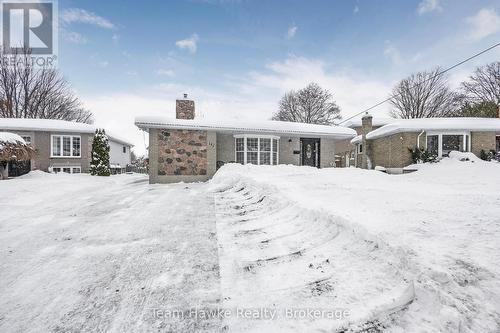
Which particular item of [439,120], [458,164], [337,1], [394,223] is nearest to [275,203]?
[394,223]

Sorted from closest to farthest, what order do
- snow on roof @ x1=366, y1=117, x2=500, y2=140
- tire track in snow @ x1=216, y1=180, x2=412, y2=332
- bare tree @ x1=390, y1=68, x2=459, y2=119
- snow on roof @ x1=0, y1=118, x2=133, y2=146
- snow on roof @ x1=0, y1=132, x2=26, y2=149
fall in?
tire track in snow @ x1=216, y1=180, x2=412, y2=332 → snow on roof @ x1=0, y1=132, x2=26, y2=149 → snow on roof @ x1=366, y1=117, x2=500, y2=140 → snow on roof @ x1=0, y1=118, x2=133, y2=146 → bare tree @ x1=390, y1=68, x2=459, y2=119

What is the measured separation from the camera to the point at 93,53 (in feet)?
54.5

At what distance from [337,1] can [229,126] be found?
10700 millimetres

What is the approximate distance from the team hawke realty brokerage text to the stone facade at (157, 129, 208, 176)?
10.4 metres

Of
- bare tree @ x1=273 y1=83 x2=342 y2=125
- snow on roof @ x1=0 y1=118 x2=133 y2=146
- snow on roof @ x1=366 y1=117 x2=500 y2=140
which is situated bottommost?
snow on roof @ x1=366 y1=117 x2=500 y2=140

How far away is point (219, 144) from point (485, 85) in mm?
32248

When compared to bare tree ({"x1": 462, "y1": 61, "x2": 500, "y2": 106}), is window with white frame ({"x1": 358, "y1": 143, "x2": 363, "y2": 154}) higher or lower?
lower

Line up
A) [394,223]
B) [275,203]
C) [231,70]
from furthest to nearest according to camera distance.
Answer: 1. [231,70]
2. [275,203]
3. [394,223]

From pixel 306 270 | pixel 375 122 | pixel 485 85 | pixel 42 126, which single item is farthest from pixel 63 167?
pixel 485 85

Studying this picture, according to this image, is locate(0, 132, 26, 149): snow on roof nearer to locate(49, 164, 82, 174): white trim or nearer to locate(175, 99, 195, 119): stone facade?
locate(49, 164, 82, 174): white trim

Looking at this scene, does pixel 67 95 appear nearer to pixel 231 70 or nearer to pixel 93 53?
pixel 93 53

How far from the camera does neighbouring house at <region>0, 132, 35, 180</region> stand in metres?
11.7

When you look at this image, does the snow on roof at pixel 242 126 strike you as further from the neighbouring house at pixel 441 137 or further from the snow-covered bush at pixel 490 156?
the snow-covered bush at pixel 490 156

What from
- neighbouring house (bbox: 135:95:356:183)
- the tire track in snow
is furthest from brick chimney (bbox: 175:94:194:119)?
the tire track in snow
